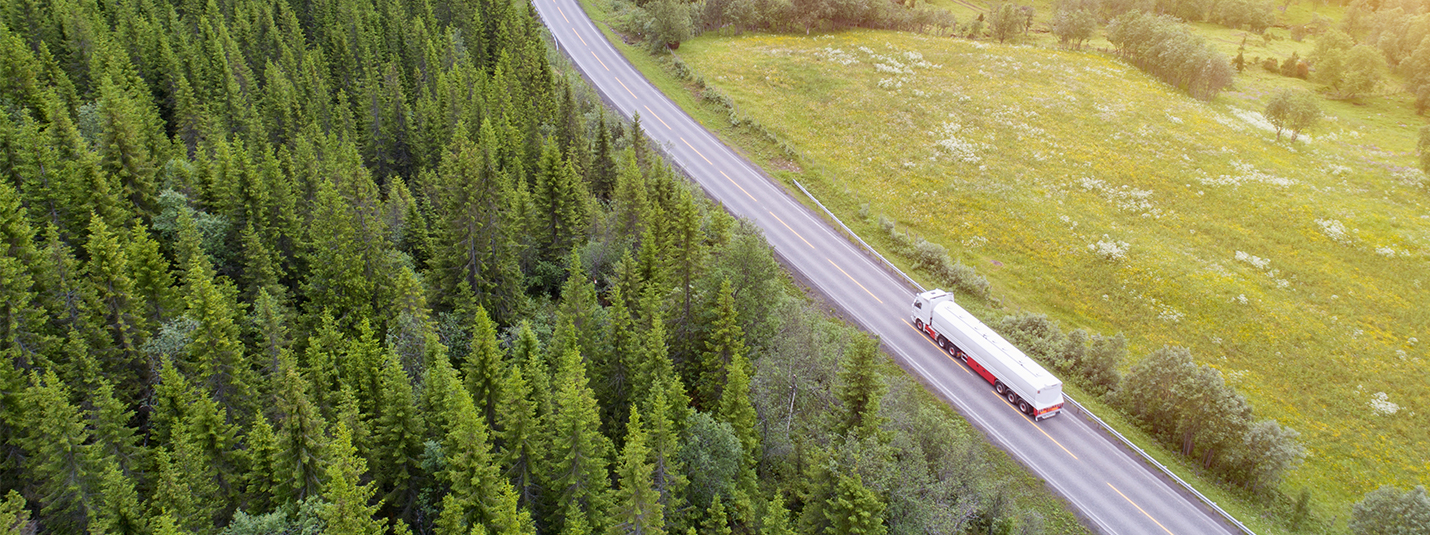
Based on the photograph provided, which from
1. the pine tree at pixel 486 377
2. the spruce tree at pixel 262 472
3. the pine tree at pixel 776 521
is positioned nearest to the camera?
the spruce tree at pixel 262 472

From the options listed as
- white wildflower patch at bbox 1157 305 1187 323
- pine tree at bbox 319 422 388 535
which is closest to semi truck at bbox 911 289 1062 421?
white wildflower patch at bbox 1157 305 1187 323

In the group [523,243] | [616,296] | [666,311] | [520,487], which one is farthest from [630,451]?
[523,243]

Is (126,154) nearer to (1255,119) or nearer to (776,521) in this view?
(776,521)

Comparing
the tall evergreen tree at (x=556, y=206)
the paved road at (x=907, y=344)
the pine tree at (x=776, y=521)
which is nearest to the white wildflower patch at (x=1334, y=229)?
the paved road at (x=907, y=344)

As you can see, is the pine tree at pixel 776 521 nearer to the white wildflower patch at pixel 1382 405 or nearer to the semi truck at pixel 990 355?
the semi truck at pixel 990 355

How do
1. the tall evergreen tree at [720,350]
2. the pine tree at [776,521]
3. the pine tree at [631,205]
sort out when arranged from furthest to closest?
the pine tree at [631,205] → the tall evergreen tree at [720,350] → the pine tree at [776,521]

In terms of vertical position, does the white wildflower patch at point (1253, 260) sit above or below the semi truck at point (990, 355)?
below

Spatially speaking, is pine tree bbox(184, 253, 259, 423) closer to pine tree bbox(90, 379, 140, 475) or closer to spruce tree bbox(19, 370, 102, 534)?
pine tree bbox(90, 379, 140, 475)
